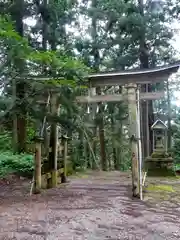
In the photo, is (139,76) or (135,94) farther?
(139,76)

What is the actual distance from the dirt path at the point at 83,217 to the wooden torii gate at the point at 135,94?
2.35ft

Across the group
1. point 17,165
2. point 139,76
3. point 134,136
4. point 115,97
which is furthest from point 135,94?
point 17,165

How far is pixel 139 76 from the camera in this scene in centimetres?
715

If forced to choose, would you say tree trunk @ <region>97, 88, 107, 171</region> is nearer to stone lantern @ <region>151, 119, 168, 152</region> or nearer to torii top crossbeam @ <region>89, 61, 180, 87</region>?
stone lantern @ <region>151, 119, 168, 152</region>

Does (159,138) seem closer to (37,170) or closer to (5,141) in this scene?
(37,170)

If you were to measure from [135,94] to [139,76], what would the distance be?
2.73 ft

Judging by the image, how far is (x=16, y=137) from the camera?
990 centimetres

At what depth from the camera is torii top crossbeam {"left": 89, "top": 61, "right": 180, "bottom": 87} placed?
6973mm

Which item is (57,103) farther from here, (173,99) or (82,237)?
(173,99)

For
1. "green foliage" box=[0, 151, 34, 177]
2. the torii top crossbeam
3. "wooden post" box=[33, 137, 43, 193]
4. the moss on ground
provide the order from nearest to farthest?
"wooden post" box=[33, 137, 43, 193] < the torii top crossbeam < the moss on ground < "green foliage" box=[0, 151, 34, 177]

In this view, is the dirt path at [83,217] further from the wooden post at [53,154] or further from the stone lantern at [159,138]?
the stone lantern at [159,138]

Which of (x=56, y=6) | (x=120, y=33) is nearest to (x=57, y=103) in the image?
(x=56, y=6)

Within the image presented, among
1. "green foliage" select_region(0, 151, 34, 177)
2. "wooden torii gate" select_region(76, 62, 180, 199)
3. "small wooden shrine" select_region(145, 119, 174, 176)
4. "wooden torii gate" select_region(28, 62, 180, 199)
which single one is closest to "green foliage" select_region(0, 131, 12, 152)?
"green foliage" select_region(0, 151, 34, 177)

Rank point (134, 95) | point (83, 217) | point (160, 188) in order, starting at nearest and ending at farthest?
point (83, 217), point (134, 95), point (160, 188)
